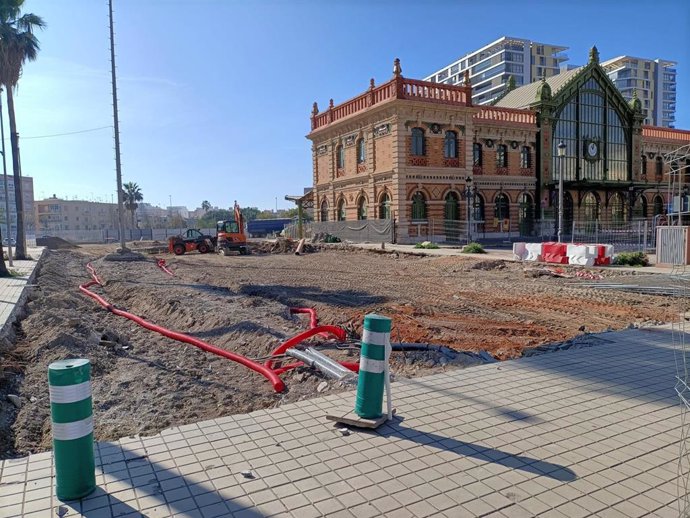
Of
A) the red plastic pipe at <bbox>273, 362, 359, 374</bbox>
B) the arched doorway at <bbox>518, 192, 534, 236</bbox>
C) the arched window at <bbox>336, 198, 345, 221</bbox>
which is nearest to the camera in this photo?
the red plastic pipe at <bbox>273, 362, 359, 374</bbox>

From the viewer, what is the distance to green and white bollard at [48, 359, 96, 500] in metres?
3.28

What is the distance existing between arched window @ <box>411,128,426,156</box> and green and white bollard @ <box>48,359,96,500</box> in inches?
1233

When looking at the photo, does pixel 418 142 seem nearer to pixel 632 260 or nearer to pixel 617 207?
pixel 632 260

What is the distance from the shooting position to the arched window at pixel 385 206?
3391 cm

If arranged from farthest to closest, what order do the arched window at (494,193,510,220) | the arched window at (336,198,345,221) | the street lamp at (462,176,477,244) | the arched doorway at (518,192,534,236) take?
the arched window at (336,198,345,221)
the arched doorway at (518,192,534,236)
the arched window at (494,193,510,220)
the street lamp at (462,176,477,244)

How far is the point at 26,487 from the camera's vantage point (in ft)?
11.4

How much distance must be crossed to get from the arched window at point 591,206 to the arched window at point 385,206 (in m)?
18.4

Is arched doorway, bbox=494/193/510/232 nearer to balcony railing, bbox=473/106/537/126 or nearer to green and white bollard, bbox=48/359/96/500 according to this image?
balcony railing, bbox=473/106/537/126

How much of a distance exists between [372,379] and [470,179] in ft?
105

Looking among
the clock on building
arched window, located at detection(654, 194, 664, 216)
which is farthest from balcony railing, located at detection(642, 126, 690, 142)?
the clock on building

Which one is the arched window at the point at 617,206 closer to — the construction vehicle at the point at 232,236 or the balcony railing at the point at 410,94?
the balcony railing at the point at 410,94

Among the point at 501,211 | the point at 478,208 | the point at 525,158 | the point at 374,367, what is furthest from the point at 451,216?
the point at 374,367

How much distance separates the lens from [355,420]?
14.7 ft

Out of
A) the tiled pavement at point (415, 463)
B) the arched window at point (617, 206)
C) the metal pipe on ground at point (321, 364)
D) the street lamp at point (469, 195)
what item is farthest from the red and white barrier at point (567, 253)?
the arched window at point (617, 206)
